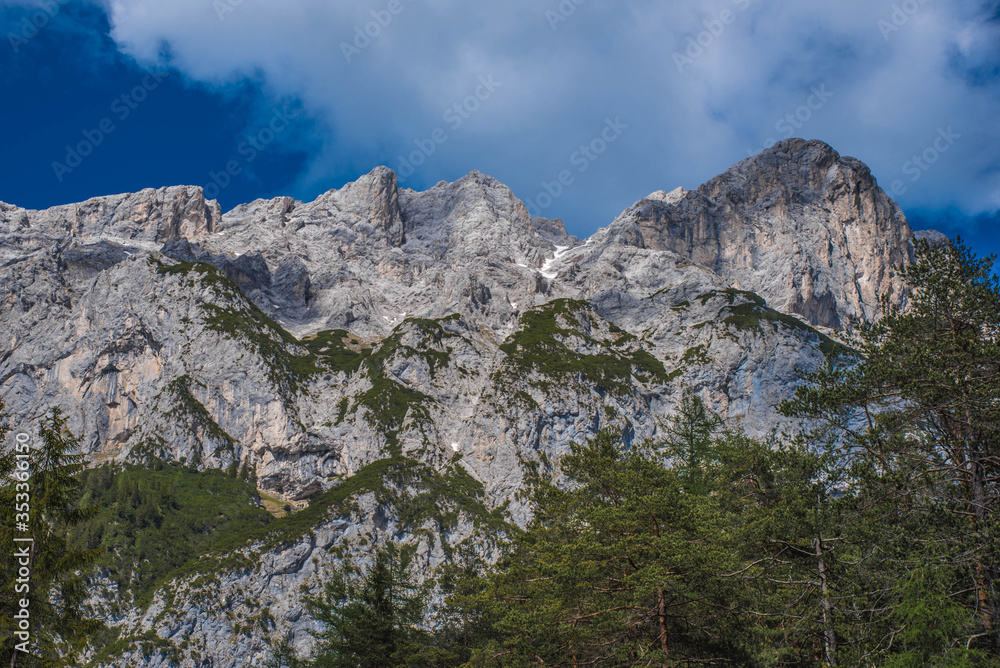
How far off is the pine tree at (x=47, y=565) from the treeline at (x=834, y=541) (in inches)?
650

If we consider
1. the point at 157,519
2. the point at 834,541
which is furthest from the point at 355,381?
the point at 834,541

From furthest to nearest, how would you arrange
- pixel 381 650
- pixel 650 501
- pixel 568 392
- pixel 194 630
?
pixel 568 392 → pixel 194 630 → pixel 381 650 → pixel 650 501

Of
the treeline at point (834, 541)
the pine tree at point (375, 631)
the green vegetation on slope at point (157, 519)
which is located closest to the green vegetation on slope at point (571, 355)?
the green vegetation on slope at point (157, 519)

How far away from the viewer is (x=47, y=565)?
2127 cm

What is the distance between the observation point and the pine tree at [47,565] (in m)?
20.5

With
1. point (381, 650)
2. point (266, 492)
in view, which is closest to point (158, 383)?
point (266, 492)

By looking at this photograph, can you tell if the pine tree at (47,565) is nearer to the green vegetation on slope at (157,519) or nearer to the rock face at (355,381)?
the rock face at (355,381)

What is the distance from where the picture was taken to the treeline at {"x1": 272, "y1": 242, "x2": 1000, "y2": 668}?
1873 cm

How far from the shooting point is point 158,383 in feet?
483

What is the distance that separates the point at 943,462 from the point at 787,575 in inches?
379

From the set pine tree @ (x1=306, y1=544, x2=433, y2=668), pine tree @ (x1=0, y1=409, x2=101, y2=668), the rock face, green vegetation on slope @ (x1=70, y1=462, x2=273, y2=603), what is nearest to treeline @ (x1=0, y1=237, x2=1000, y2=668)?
pine tree @ (x1=0, y1=409, x2=101, y2=668)

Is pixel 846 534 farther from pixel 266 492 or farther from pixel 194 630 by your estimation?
pixel 266 492

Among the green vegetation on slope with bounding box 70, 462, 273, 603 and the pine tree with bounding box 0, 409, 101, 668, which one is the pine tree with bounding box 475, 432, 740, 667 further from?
the green vegetation on slope with bounding box 70, 462, 273, 603

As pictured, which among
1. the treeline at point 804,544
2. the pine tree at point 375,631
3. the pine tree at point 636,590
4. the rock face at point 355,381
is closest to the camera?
the treeline at point 804,544
